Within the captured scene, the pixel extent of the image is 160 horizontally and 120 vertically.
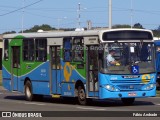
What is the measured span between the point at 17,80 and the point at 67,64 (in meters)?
4.71

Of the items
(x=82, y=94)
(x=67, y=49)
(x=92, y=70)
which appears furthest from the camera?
(x=67, y=49)

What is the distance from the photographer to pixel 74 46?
2639 cm

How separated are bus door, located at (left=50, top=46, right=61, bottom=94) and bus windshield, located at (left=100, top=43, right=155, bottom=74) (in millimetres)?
3244

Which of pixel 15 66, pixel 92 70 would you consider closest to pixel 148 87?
pixel 92 70

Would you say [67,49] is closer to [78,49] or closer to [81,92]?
[78,49]

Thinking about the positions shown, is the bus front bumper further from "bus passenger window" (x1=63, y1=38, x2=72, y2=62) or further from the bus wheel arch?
"bus passenger window" (x1=63, y1=38, x2=72, y2=62)

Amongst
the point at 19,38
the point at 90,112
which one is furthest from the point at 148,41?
the point at 19,38

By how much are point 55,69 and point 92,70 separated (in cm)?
284

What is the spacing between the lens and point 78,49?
85.5ft

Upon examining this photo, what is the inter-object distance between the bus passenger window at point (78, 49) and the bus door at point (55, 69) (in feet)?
4.33

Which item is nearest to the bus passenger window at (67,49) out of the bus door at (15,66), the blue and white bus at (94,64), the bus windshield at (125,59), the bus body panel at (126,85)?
the blue and white bus at (94,64)

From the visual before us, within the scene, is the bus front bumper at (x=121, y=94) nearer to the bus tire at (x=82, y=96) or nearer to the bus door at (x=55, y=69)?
the bus tire at (x=82, y=96)

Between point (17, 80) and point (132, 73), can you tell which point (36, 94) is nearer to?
point (17, 80)

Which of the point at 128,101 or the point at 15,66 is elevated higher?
the point at 15,66
